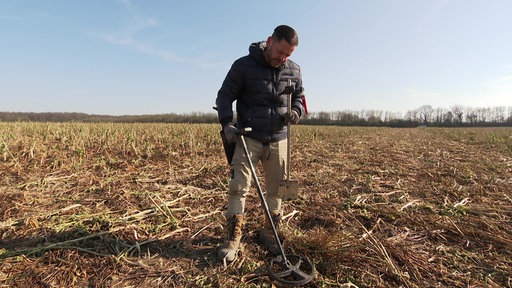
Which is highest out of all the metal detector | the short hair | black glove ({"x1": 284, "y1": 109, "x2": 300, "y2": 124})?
the short hair

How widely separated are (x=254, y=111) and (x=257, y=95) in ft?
0.52

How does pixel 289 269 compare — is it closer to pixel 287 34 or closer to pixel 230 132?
pixel 230 132

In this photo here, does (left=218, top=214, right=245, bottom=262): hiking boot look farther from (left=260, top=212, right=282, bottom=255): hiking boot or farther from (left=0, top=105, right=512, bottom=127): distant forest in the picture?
(left=0, top=105, right=512, bottom=127): distant forest

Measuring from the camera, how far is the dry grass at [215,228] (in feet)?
7.79

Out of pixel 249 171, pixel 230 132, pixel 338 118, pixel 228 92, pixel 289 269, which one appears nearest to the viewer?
pixel 289 269

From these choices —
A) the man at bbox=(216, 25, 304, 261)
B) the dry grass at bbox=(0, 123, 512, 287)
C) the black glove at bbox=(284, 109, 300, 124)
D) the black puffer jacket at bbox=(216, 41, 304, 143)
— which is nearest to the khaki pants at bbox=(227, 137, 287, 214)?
the man at bbox=(216, 25, 304, 261)

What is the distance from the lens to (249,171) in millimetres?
2818

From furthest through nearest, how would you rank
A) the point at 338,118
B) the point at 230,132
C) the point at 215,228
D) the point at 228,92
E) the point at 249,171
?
1. the point at 338,118
2. the point at 215,228
3. the point at 249,171
4. the point at 228,92
5. the point at 230,132

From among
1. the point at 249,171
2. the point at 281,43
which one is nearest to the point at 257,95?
the point at 281,43

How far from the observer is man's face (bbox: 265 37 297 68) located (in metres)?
2.49

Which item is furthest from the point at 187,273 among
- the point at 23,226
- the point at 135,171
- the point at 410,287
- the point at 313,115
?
the point at 313,115

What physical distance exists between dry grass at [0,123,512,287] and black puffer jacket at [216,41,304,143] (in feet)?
3.88

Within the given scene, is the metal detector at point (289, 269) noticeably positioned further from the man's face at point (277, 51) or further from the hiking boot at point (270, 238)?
the man's face at point (277, 51)

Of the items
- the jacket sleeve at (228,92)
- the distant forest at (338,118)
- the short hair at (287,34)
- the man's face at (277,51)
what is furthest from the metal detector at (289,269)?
the distant forest at (338,118)
